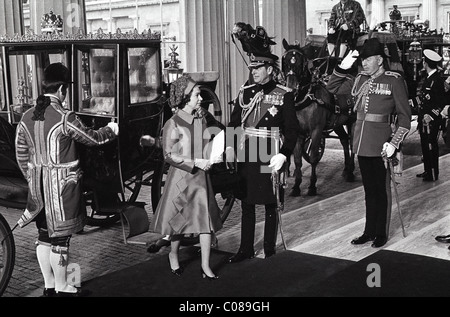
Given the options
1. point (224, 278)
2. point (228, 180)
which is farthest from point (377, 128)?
point (224, 278)

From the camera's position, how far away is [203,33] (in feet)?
35.2

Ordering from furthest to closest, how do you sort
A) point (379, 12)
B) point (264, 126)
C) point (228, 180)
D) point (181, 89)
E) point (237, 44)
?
point (379, 12), point (237, 44), point (228, 180), point (264, 126), point (181, 89)

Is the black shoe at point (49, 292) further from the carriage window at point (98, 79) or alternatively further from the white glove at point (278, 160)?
the white glove at point (278, 160)

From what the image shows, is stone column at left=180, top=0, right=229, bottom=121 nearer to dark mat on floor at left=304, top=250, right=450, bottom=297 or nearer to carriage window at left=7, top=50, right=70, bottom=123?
carriage window at left=7, top=50, right=70, bottom=123

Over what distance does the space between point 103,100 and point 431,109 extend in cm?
460

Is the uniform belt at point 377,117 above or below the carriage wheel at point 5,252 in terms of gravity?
above

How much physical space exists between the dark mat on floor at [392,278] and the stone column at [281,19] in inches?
286

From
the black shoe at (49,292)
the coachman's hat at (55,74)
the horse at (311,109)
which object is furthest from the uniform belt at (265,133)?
the horse at (311,109)

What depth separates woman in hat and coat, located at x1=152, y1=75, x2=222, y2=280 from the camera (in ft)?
15.3

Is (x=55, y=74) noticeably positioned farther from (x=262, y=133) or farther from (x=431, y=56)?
(x=431, y=56)

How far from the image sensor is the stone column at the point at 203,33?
10.6 meters

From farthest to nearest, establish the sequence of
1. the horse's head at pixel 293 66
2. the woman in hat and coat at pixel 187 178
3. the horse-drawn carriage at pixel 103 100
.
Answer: the horse's head at pixel 293 66 → the horse-drawn carriage at pixel 103 100 → the woman in hat and coat at pixel 187 178

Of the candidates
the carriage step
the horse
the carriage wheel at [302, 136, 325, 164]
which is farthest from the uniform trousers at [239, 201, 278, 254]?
the carriage wheel at [302, 136, 325, 164]

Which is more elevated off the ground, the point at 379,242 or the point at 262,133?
the point at 262,133
